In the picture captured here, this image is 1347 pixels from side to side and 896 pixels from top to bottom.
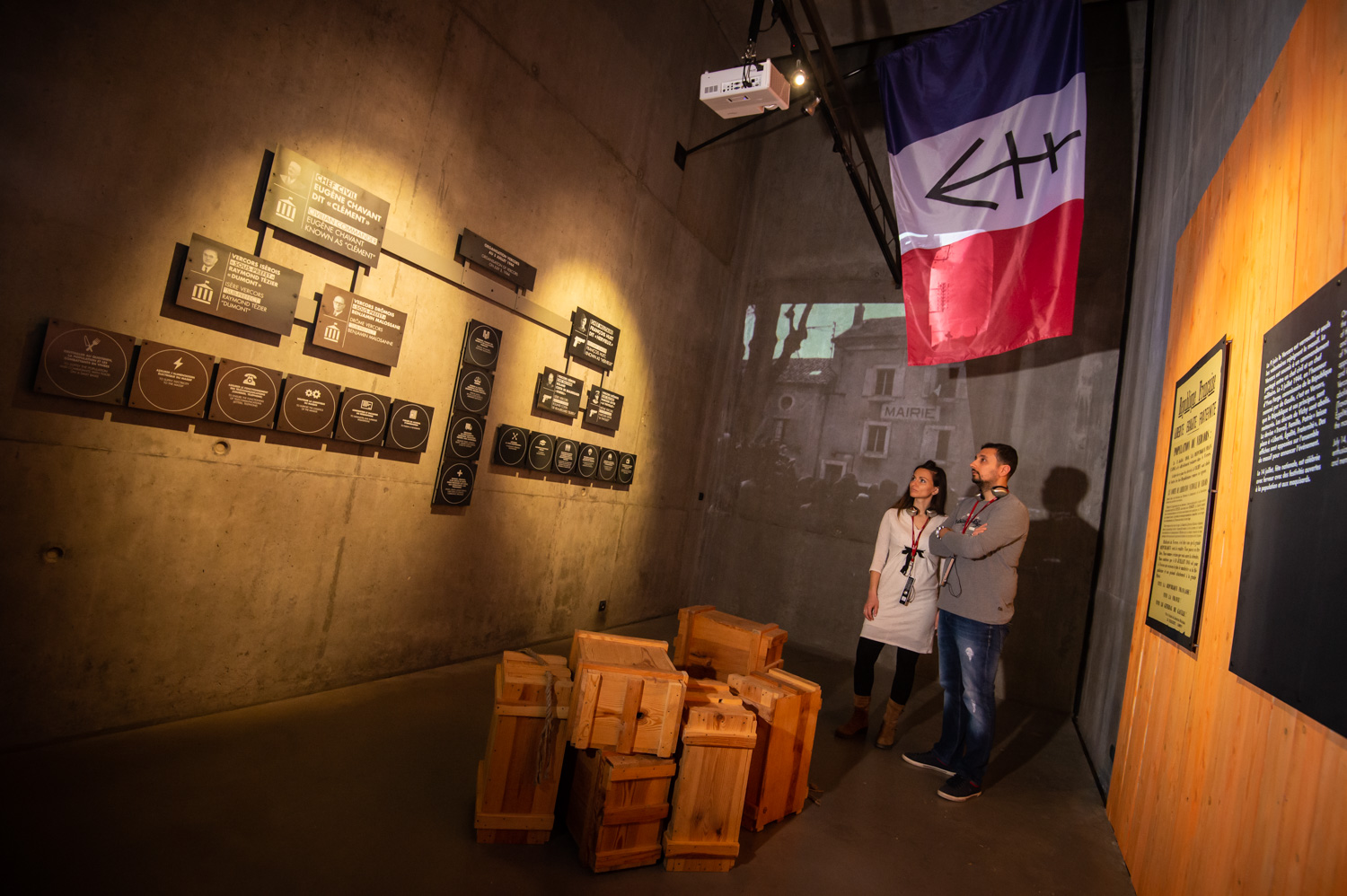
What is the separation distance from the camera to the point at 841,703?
189 inches

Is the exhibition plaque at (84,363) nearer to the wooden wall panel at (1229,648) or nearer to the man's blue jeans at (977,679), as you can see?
the wooden wall panel at (1229,648)

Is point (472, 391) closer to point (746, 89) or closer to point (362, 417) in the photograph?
point (362, 417)

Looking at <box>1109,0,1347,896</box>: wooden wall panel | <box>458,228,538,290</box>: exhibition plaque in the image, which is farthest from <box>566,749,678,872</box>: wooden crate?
<box>458,228,538,290</box>: exhibition plaque

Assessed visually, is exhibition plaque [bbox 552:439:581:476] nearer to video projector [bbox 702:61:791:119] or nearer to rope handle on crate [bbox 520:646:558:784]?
video projector [bbox 702:61:791:119]

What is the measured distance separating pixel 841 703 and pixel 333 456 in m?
3.74

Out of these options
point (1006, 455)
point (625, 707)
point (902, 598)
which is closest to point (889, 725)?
point (902, 598)

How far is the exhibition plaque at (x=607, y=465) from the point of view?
5.77m

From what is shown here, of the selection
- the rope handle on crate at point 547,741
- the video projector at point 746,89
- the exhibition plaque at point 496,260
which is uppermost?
the video projector at point 746,89

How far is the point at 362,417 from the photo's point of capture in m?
3.67

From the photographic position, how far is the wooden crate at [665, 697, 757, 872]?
2.43 m

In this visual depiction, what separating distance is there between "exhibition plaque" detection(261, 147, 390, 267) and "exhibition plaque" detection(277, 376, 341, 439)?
0.70m

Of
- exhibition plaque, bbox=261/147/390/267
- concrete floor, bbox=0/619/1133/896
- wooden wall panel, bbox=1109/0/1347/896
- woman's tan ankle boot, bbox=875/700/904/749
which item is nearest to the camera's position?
wooden wall panel, bbox=1109/0/1347/896

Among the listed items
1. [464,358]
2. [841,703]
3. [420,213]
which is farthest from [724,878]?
[420,213]

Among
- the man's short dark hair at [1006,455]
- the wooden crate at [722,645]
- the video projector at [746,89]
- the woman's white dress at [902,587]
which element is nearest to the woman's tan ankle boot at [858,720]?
the woman's white dress at [902,587]
